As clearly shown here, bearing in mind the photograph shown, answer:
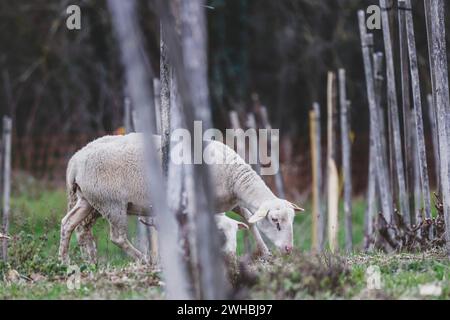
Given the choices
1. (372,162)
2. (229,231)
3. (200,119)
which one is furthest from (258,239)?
(200,119)

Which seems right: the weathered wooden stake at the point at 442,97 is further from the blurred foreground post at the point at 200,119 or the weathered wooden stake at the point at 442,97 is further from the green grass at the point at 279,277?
the blurred foreground post at the point at 200,119

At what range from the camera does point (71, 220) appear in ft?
30.8

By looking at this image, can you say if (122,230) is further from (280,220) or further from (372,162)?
(372,162)

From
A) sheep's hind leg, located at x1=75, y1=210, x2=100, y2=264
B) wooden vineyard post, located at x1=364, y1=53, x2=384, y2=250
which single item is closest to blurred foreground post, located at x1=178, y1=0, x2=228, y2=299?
sheep's hind leg, located at x1=75, y1=210, x2=100, y2=264

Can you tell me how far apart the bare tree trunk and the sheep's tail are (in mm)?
4149

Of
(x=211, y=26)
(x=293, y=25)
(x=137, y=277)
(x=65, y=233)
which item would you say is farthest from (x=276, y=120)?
(x=137, y=277)

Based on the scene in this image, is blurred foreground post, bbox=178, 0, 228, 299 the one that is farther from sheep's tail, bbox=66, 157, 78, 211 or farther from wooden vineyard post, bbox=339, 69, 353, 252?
wooden vineyard post, bbox=339, 69, 353, 252

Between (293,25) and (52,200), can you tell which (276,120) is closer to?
(293,25)

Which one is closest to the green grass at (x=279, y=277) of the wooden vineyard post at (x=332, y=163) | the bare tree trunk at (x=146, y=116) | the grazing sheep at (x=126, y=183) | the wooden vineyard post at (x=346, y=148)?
the grazing sheep at (x=126, y=183)

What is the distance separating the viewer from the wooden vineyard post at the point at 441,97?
24.9 feet

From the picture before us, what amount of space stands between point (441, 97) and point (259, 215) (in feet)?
6.26

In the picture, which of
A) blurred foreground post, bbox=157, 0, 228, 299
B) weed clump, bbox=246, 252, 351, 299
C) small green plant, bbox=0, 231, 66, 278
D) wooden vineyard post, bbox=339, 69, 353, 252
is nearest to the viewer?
blurred foreground post, bbox=157, 0, 228, 299

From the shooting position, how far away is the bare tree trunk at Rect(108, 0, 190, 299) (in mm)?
5098

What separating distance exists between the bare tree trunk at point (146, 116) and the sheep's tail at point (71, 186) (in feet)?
13.6
